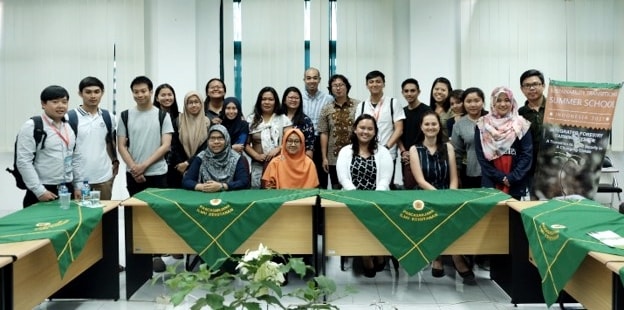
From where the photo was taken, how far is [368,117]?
403cm

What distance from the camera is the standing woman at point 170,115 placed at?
449cm

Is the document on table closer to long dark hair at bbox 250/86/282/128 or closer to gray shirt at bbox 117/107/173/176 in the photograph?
long dark hair at bbox 250/86/282/128

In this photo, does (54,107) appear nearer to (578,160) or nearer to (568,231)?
(568,231)

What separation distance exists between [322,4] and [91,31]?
2.63m

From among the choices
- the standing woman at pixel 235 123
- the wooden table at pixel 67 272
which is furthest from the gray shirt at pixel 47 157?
the standing woman at pixel 235 123

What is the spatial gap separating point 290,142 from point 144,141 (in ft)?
3.63

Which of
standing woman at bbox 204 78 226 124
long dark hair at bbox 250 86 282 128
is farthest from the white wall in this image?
long dark hair at bbox 250 86 282 128

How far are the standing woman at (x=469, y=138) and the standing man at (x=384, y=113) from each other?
49cm

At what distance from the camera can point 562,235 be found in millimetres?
2578

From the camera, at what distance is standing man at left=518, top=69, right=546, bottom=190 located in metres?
4.15

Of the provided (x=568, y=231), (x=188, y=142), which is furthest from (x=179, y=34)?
(x=568, y=231)

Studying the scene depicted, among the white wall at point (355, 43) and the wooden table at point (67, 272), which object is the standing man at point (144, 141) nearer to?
the wooden table at point (67, 272)

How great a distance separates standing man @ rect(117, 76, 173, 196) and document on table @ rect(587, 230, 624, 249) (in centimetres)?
295

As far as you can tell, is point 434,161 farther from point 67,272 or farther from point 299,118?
point 67,272
